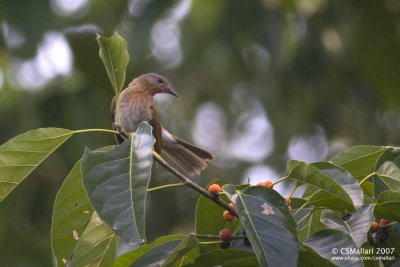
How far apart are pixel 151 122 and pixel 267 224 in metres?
2.48

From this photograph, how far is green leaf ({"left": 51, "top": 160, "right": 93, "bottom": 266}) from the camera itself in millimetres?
3021

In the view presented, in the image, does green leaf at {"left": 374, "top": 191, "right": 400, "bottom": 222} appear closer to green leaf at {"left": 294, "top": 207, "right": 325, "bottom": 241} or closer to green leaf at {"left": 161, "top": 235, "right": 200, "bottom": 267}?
green leaf at {"left": 294, "top": 207, "right": 325, "bottom": 241}

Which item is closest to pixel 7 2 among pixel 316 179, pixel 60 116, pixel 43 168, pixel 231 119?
pixel 60 116

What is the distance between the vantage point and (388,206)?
2.87 meters

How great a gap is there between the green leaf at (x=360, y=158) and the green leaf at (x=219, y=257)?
552 mm

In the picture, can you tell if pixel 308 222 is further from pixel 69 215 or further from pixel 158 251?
pixel 69 215

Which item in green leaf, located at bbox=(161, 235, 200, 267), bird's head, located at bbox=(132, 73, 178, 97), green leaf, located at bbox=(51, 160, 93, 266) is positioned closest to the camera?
green leaf, located at bbox=(161, 235, 200, 267)

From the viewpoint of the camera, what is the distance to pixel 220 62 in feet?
29.6

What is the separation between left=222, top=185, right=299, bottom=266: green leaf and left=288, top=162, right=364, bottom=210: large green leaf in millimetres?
134

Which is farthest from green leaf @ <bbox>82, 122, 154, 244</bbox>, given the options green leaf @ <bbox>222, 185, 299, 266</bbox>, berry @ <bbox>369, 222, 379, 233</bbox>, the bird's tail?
the bird's tail

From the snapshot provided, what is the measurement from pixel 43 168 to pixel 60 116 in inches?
83.2

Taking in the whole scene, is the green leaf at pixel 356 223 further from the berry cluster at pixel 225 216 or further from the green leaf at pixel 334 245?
the berry cluster at pixel 225 216

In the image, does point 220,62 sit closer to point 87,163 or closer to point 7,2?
point 7,2

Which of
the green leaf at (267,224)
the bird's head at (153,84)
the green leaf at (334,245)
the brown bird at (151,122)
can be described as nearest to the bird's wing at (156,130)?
the brown bird at (151,122)
